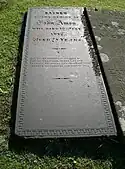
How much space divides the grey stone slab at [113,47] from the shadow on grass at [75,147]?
0.72ft

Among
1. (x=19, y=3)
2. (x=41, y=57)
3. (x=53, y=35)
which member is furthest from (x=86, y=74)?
(x=19, y=3)

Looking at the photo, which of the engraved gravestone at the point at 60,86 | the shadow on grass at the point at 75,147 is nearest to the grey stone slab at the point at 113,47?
the engraved gravestone at the point at 60,86

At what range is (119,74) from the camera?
3781mm

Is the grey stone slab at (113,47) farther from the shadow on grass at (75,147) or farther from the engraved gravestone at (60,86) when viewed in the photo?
the shadow on grass at (75,147)

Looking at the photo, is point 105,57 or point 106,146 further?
point 105,57

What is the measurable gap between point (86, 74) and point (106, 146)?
3.52ft

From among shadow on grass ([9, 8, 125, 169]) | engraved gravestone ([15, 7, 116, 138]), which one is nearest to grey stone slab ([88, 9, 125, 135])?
engraved gravestone ([15, 7, 116, 138])

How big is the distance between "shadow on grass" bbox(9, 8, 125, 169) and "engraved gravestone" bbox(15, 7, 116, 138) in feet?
0.22

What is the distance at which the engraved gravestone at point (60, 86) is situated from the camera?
10.1 feet

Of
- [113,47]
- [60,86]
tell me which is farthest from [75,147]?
[113,47]

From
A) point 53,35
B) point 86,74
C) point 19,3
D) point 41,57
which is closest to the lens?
point 86,74

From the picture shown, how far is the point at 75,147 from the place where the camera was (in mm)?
A: 2971

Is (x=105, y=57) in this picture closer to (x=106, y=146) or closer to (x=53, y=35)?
(x=53, y=35)

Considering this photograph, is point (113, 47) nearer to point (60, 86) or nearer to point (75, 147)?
point (60, 86)
